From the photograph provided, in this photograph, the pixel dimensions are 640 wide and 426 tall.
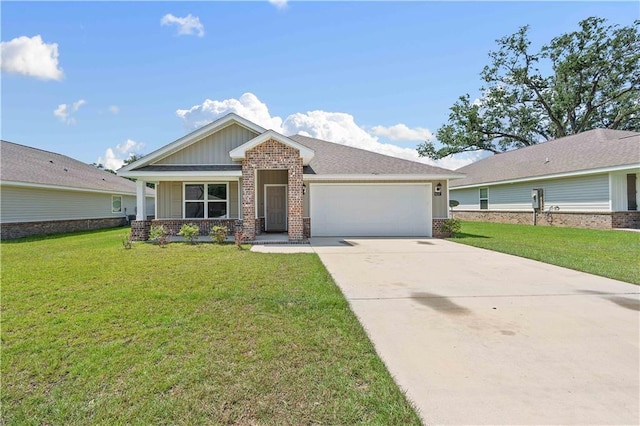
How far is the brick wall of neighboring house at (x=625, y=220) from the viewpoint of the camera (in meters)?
15.9

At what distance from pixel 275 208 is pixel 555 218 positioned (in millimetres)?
16166

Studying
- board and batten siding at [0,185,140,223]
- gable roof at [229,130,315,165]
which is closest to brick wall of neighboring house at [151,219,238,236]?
gable roof at [229,130,315,165]

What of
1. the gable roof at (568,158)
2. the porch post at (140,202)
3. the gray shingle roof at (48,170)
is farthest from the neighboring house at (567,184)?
the gray shingle roof at (48,170)

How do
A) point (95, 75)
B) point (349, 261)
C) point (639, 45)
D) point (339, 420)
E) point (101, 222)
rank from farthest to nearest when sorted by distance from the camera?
point (639, 45) → point (101, 222) → point (95, 75) → point (349, 261) → point (339, 420)

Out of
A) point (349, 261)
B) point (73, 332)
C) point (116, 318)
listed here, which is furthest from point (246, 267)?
point (73, 332)

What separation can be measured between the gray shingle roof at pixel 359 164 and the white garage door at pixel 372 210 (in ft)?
2.18

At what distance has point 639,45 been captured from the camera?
29688mm

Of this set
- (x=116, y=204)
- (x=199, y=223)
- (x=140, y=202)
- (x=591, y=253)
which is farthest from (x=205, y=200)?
(x=591, y=253)

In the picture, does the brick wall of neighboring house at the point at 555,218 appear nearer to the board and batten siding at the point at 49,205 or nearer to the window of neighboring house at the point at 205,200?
the window of neighboring house at the point at 205,200

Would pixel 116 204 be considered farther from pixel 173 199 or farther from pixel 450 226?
pixel 450 226

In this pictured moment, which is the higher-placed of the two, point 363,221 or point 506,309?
point 363,221

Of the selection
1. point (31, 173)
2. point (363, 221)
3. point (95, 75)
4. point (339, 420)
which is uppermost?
point (95, 75)

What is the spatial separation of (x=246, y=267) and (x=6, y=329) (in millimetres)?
4201

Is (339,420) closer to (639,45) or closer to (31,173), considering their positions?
(31,173)
